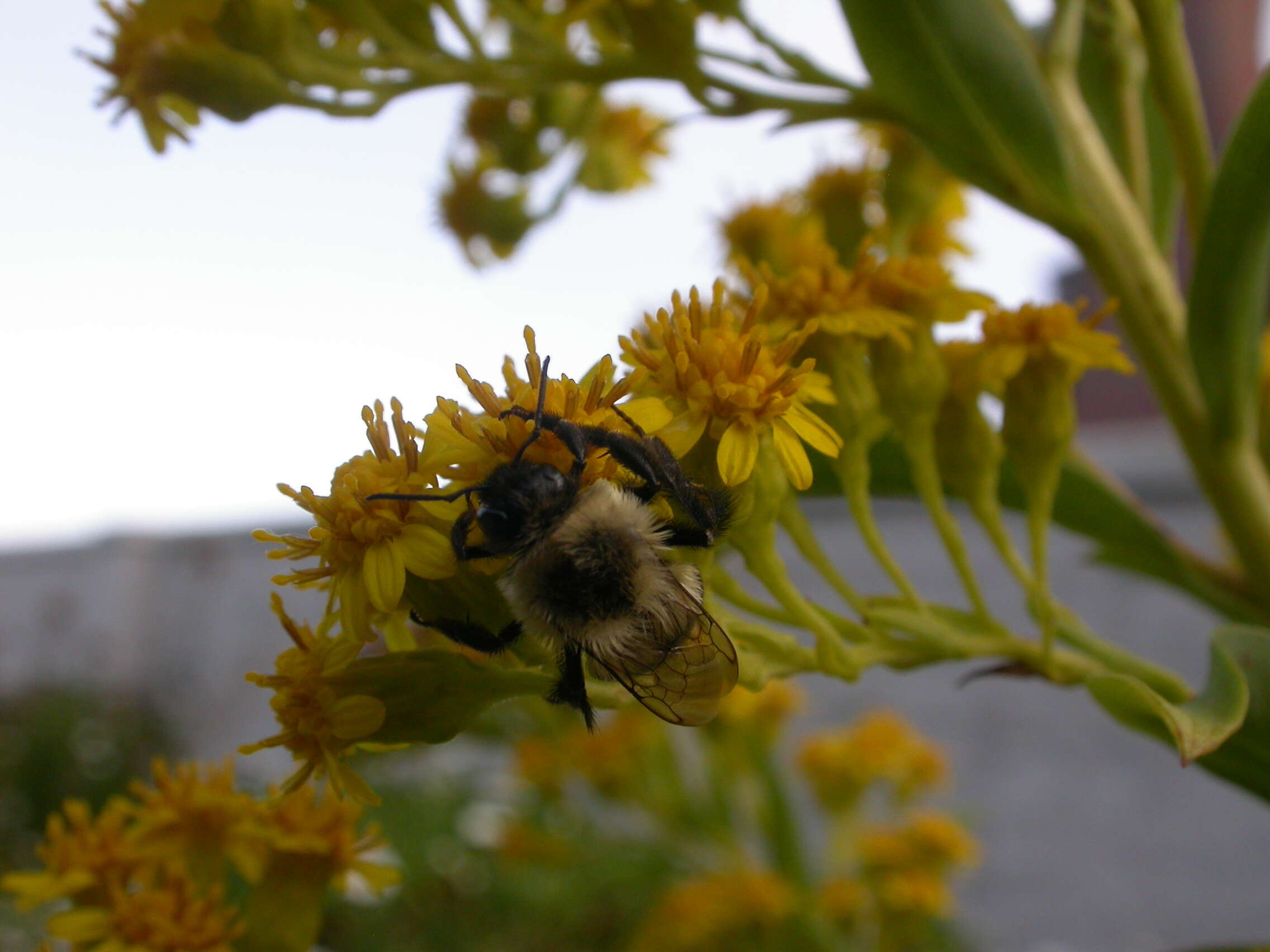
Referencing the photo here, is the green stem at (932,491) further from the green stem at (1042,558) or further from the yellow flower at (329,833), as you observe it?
the yellow flower at (329,833)

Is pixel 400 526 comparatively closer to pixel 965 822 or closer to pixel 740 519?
pixel 740 519

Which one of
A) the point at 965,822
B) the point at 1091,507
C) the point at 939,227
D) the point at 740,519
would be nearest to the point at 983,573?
the point at 965,822

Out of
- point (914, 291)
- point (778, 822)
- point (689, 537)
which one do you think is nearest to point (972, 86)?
point (914, 291)

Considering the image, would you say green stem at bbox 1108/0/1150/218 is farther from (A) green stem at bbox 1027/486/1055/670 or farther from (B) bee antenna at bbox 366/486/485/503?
(B) bee antenna at bbox 366/486/485/503

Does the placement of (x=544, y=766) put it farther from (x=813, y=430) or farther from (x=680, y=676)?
(x=813, y=430)

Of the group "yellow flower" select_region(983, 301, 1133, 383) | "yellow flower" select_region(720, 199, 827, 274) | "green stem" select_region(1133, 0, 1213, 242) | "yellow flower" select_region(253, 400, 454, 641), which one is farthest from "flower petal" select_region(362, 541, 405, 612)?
"yellow flower" select_region(720, 199, 827, 274)
